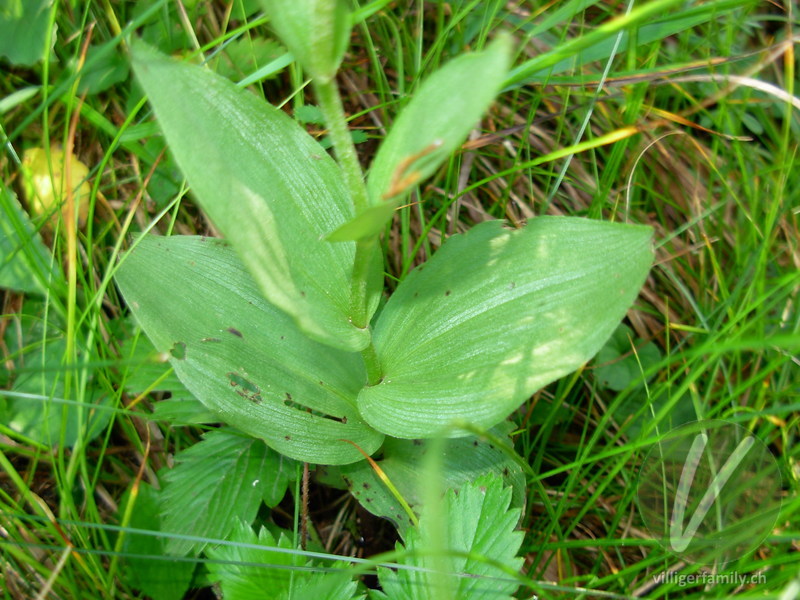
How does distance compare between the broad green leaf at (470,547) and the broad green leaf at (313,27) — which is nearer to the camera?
the broad green leaf at (313,27)

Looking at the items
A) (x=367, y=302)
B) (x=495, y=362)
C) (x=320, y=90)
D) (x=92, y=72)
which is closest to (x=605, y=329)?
(x=495, y=362)

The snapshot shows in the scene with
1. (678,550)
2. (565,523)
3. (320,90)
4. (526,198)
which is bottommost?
(565,523)

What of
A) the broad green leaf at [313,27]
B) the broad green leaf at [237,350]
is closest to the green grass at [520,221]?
the broad green leaf at [237,350]

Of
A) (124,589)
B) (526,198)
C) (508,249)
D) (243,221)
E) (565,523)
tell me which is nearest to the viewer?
(243,221)

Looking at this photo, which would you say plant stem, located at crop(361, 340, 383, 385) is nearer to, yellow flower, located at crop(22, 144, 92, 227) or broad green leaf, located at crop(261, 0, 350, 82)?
broad green leaf, located at crop(261, 0, 350, 82)

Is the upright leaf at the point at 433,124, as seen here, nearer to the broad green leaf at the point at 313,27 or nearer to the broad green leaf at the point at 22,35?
the broad green leaf at the point at 313,27

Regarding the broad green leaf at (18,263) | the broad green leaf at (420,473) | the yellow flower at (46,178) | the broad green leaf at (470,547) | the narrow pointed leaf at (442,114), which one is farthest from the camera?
the yellow flower at (46,178)

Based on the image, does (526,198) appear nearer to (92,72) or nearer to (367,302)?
(367,302)

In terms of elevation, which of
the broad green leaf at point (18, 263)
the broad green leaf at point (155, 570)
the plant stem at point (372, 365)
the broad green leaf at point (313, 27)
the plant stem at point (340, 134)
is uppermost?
the broad green leaf at point (313, 27)
